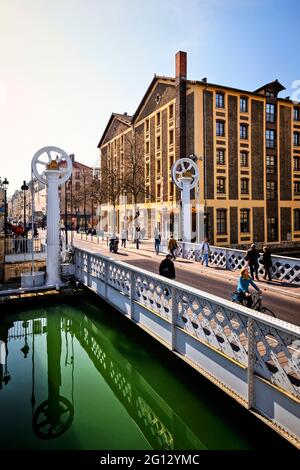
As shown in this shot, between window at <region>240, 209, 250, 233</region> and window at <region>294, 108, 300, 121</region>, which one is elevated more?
window at <region>294, 108, 300, 121</region>

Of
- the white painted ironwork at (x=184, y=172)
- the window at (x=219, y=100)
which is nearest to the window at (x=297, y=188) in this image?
the window at (x=219, y=100)

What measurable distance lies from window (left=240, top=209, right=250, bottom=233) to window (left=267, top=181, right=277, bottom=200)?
3.68m

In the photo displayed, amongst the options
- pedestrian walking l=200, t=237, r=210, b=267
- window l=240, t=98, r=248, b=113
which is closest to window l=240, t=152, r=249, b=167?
window l=240, t=98, r=248, b=113

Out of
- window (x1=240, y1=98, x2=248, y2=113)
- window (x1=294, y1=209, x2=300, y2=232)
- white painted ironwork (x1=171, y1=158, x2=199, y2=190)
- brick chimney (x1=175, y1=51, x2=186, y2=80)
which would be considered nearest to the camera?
white painted ironwork (x1=171, y1=158, x2=199, y2=190)

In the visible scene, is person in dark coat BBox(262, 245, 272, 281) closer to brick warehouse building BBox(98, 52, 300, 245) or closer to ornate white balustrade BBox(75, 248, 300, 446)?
ornate white balustrade BBox(75, 248, 300, 446)

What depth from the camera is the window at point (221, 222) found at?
32.4 metres

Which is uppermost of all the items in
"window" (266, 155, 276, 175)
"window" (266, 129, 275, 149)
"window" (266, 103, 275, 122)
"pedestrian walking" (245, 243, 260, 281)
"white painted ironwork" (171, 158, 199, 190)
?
"window" (266, 103, 275, 122)

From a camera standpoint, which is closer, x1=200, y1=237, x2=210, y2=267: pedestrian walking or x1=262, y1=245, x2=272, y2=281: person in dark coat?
x1=262, y1=245, x2=272, y2=281: person in dark coat

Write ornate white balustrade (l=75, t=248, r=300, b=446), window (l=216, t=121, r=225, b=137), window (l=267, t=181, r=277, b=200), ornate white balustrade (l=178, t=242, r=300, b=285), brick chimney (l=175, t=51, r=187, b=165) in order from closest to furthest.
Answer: ornate white balustrade (l=75, t=248, r=300, b=446) → ornate white balustrade (l=178, t=242, r=300, b=285) → brick chimney (l=175, t=51, r=187, b=165) → window (l=216, t=121, r=225, b=137) → window (l=267, t=181, r=277, b=200)

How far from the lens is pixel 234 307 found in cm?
567

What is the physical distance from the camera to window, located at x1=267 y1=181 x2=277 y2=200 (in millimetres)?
35938

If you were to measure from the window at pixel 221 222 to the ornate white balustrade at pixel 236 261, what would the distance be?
12011 mm

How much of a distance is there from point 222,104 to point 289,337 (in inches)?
1256

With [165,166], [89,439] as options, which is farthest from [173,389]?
[165,166]
